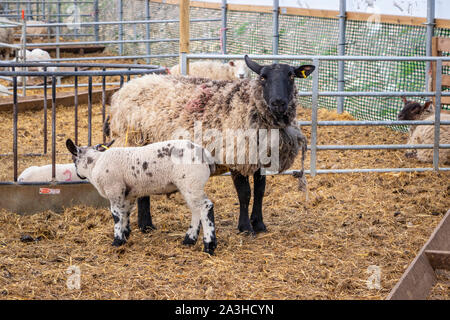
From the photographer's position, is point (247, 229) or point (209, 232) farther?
point (247, 229)

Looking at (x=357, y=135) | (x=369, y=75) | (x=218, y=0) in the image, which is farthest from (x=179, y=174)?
(x=218, y=0)

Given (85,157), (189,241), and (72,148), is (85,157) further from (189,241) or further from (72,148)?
(189,241)

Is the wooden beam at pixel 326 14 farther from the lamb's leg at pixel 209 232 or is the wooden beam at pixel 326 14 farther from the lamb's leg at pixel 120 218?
the lamb's leg at pixel 120 218

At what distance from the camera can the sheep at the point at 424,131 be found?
8.01 meters

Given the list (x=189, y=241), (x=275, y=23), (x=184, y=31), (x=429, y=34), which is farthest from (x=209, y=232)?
(x=275, y=23)

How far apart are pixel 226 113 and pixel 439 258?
2578 mm

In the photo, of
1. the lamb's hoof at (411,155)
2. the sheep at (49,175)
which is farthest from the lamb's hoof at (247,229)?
the lamb's hoof at (411,155)

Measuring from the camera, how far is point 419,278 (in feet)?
10.9

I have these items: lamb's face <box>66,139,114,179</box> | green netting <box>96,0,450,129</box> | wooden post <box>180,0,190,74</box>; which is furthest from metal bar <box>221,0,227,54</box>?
lamb's face <box>66,139,114,179</box>

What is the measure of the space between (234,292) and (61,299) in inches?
44.4

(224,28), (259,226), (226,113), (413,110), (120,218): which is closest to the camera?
(120,218)

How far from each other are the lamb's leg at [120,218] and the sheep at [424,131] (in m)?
4.63

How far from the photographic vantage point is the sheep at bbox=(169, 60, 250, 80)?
40.9 ft
